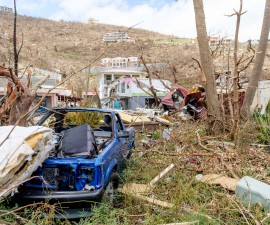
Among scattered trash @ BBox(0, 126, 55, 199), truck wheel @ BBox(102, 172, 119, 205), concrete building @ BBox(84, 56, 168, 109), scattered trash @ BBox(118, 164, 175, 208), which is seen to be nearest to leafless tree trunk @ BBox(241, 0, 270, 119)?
scattered trash @ BBox(118, 164, 175, 208)

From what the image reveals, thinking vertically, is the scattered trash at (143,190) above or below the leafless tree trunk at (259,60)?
below

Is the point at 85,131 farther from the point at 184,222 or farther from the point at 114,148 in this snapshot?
the point at 184,222

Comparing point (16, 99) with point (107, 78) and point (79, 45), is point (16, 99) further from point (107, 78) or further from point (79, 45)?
point (79, 45)

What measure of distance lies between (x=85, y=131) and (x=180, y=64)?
46489 millimetres

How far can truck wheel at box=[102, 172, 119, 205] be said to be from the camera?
4.48 metres

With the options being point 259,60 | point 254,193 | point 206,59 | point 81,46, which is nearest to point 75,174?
point 254,193

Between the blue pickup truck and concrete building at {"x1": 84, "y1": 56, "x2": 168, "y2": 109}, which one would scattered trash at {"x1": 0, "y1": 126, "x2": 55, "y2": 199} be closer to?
the blue pickup truck

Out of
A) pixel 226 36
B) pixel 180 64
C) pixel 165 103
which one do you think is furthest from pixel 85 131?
pixel 180 64

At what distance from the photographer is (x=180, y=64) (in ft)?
164

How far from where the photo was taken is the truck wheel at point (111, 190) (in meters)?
4.48

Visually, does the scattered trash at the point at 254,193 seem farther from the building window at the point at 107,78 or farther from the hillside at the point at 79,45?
the hillside at the point at 79,45

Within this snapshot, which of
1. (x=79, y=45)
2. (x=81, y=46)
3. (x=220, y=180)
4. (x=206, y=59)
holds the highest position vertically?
(x=79, y=45)

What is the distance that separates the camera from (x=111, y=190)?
471 cm

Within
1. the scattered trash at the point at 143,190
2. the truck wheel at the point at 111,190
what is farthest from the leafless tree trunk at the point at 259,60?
the truck wheel at the point at 111,190
